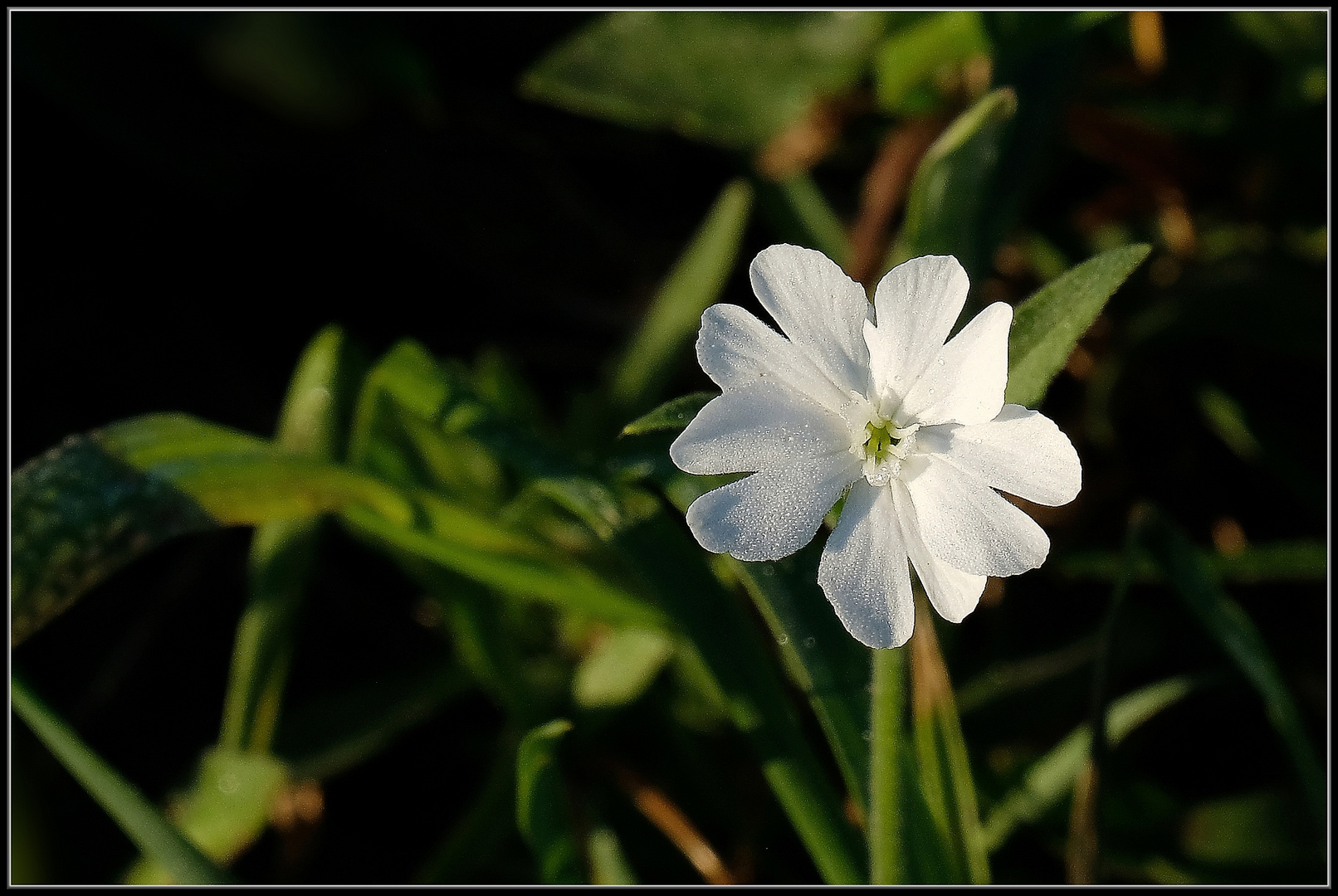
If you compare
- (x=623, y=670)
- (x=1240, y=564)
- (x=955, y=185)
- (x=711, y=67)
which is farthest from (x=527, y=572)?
(x=1240, y=564)

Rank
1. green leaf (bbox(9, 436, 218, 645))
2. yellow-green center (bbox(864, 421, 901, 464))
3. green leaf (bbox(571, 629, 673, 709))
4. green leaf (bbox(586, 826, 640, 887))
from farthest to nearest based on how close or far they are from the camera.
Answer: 1. green leaf (bbox(571, 629, 673, 709))
2. green leaf (bbox(586, 826, 640, 887))
3. green leaf (bbox(9, 436, 218, 645))
4. yellow-green center (bbox(864, 421, 901, 464))

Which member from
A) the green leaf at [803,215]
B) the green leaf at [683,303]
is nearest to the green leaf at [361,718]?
the green leaf at [683,303]

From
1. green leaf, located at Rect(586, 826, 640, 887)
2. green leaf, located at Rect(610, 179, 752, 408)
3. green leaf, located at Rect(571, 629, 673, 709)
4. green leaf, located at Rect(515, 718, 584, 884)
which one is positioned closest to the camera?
green leaf, located at Rect(515, 718, 584, 884)

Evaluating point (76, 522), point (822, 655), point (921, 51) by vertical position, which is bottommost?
point (822, 655)

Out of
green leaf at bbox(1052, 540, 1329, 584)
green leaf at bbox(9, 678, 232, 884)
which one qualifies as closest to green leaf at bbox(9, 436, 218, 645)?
green leaf at bbox(9, 678, 232, 884)

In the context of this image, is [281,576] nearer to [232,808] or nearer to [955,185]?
[232,808]

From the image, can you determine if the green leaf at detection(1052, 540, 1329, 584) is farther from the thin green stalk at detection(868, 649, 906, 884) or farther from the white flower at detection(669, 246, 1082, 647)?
the white flower at detection(669, 246, 1082, 647)
